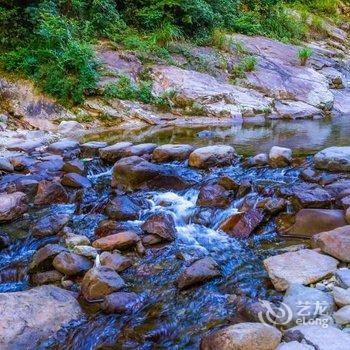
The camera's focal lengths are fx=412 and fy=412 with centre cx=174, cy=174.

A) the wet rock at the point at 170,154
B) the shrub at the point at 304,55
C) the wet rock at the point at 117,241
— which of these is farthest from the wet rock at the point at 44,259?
the shrub at the point at 304,55

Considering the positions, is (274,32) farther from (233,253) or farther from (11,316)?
(11,316)

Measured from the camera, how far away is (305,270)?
3037mm

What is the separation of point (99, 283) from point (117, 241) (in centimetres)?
72

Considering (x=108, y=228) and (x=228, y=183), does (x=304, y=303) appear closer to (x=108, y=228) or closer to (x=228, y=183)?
(x=108, y=228)

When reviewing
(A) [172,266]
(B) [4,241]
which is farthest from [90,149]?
(A) [172,266]

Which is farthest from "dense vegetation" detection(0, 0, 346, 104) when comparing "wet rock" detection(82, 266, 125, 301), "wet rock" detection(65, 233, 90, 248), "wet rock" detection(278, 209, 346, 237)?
"wet rock" detection(82, 266, 125, 301)

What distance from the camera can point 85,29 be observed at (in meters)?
11.1

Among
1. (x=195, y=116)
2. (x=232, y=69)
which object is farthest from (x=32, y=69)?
(x=232, y=69)

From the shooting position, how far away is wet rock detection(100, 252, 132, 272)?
11.4 feet

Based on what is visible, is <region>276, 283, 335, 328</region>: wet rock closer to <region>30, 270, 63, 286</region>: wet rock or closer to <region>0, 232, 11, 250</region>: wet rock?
<region>30, 270, 63, 286</region>: wet rock

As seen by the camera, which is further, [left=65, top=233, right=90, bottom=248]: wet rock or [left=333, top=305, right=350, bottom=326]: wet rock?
[left=65, top=233, right=90, bottom=248]: wet rock

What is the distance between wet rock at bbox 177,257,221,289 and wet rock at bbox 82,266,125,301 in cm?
48

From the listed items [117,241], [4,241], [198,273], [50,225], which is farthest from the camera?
[50,225]

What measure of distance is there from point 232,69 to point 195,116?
2903 millimetres
